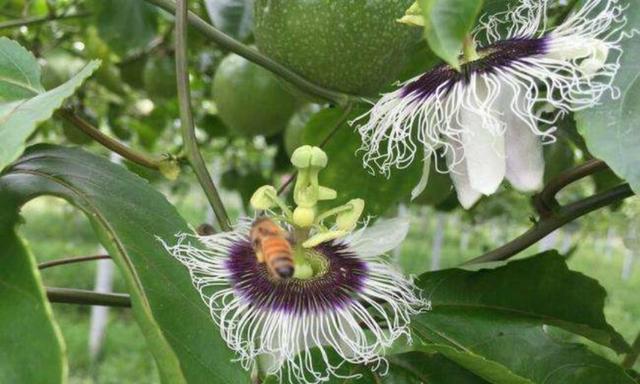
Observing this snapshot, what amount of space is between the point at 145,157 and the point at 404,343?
1.16 feet

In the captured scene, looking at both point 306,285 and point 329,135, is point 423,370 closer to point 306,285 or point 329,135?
point 306,285

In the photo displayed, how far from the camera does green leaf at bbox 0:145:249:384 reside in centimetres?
64

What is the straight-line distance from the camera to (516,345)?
2.72 feet

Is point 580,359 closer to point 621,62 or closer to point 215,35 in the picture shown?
point 621,62

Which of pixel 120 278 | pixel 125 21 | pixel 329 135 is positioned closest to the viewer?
pixel 329 135

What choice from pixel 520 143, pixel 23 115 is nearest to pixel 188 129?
pixel 23 115

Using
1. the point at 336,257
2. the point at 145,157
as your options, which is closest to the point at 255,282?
the point at 336,257

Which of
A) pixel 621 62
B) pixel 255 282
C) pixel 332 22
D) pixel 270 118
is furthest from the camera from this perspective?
pixel 270 118

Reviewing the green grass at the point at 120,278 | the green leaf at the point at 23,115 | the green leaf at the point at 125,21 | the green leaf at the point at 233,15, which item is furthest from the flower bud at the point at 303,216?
the green leaf at the point at 125,21

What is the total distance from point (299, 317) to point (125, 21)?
3.75ft

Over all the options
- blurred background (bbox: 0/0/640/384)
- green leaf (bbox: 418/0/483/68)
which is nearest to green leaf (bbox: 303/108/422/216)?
blurred background (bbox: 0/0/640/384)

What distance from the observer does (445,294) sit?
0.89 metres

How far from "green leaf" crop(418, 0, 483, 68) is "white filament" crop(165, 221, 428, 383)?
292 mm

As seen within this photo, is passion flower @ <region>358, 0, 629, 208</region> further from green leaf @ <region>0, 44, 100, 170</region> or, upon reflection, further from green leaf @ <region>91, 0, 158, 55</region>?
green leaf @ <region>91, 0, 158, 55</region>
